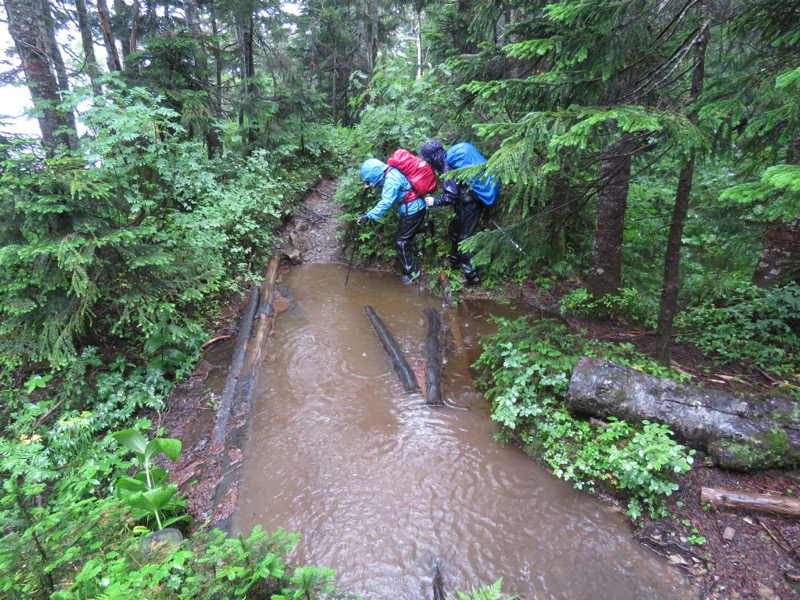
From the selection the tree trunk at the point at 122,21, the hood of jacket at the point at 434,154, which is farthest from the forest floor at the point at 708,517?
the tree trunk at the point at 122,21

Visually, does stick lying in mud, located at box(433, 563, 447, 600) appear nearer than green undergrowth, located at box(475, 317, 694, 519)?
Yes

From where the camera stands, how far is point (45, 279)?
4348 millimetres

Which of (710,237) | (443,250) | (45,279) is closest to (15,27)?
(45,279)

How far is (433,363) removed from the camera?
5.79 meters

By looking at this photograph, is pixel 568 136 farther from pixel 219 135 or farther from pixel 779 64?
pixel 219 135

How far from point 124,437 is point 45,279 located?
229 centimetres

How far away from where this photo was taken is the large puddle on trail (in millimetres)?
3127

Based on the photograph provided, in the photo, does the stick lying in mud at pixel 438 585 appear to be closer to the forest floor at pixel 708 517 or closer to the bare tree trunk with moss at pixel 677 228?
the forest floor at pixel 708 517

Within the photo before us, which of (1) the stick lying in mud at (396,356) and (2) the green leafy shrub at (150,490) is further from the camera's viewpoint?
(1) the stick lying in mud at (396,356)

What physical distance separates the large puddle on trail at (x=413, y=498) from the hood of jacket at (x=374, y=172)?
4.22 metres

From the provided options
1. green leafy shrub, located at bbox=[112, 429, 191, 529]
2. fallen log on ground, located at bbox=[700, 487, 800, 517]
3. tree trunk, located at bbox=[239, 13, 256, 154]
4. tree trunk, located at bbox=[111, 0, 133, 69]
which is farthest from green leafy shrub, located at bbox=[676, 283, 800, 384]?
tree trunk, located at bbox=[111, 0, 133, 69]

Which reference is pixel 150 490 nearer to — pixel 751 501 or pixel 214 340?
pixel 214 340

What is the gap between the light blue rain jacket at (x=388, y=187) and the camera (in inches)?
318

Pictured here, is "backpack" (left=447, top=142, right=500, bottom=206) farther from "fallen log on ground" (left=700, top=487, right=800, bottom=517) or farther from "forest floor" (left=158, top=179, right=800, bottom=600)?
"fallen log on ground" (left=700, top=487, right=800, bottom=517)
